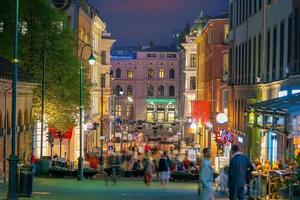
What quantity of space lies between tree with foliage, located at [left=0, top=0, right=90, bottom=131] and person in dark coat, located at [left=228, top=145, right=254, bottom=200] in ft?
96.5

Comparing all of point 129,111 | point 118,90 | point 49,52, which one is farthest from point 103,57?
point 129,111

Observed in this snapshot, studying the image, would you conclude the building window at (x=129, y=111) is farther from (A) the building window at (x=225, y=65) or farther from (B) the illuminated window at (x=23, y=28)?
(B) the illuminated window at (x=23, y=28)

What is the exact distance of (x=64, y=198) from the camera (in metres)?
28.3

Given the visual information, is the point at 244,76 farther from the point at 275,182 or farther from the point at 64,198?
the point at 275,182

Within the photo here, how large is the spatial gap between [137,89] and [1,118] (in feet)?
508

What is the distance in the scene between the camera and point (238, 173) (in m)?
21.3

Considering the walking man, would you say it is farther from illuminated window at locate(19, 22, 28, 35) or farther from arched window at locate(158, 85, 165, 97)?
arched window at locate(158, 85, 165, 97)

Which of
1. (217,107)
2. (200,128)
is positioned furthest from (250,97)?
(200,128)

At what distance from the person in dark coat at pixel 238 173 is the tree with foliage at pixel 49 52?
96.5ft

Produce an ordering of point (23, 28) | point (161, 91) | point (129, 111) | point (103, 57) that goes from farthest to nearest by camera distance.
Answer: point (161, 91) → point (129, 111) → point (103, 57) → point (23, 28)

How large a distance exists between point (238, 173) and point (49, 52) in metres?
32.3

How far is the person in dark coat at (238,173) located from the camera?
2131 cm

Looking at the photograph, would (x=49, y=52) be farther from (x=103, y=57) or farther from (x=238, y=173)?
(x=103, y=57)

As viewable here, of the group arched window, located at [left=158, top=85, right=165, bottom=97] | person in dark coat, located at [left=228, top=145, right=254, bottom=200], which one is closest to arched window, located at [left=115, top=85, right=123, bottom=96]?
arched window, located at [left=158, top=85, right=165, bottom=97]
